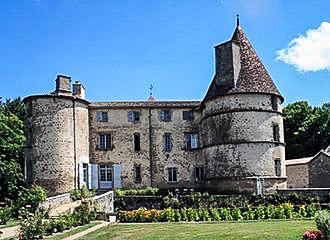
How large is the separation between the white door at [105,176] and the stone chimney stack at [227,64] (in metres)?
11.7

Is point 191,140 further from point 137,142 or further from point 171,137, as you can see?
point 137,142

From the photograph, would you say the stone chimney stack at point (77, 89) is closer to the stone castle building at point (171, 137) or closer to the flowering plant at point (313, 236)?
the stone castle building at point (171, 137)

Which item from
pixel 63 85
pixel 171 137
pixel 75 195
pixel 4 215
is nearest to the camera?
pixel 4 215

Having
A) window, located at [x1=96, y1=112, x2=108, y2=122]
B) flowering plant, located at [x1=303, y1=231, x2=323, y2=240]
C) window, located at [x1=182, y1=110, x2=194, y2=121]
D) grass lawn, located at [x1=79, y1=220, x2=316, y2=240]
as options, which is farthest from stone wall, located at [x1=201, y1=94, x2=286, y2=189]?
flowering plant, located at [x1=303, y1=231, x2=323, y2=240]

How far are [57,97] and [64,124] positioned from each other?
2101 mm

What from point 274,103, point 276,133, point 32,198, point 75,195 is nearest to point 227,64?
point 274,103

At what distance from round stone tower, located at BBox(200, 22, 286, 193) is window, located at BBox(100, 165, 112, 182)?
8.40 metres

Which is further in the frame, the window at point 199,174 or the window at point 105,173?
the window at point 199,174

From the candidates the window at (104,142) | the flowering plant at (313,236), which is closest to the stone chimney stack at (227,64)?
the window at (104,142)

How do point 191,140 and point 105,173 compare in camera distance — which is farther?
point 191,140

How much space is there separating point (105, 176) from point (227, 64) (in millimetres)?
13620

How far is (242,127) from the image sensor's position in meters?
35.0

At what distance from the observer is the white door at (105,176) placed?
1560 inches

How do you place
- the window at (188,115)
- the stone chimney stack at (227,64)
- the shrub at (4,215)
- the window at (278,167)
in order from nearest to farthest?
the shrub at (4,215)
the window at (278,167)
the stone chimney stack at (227,64)
the window at (188,115)
